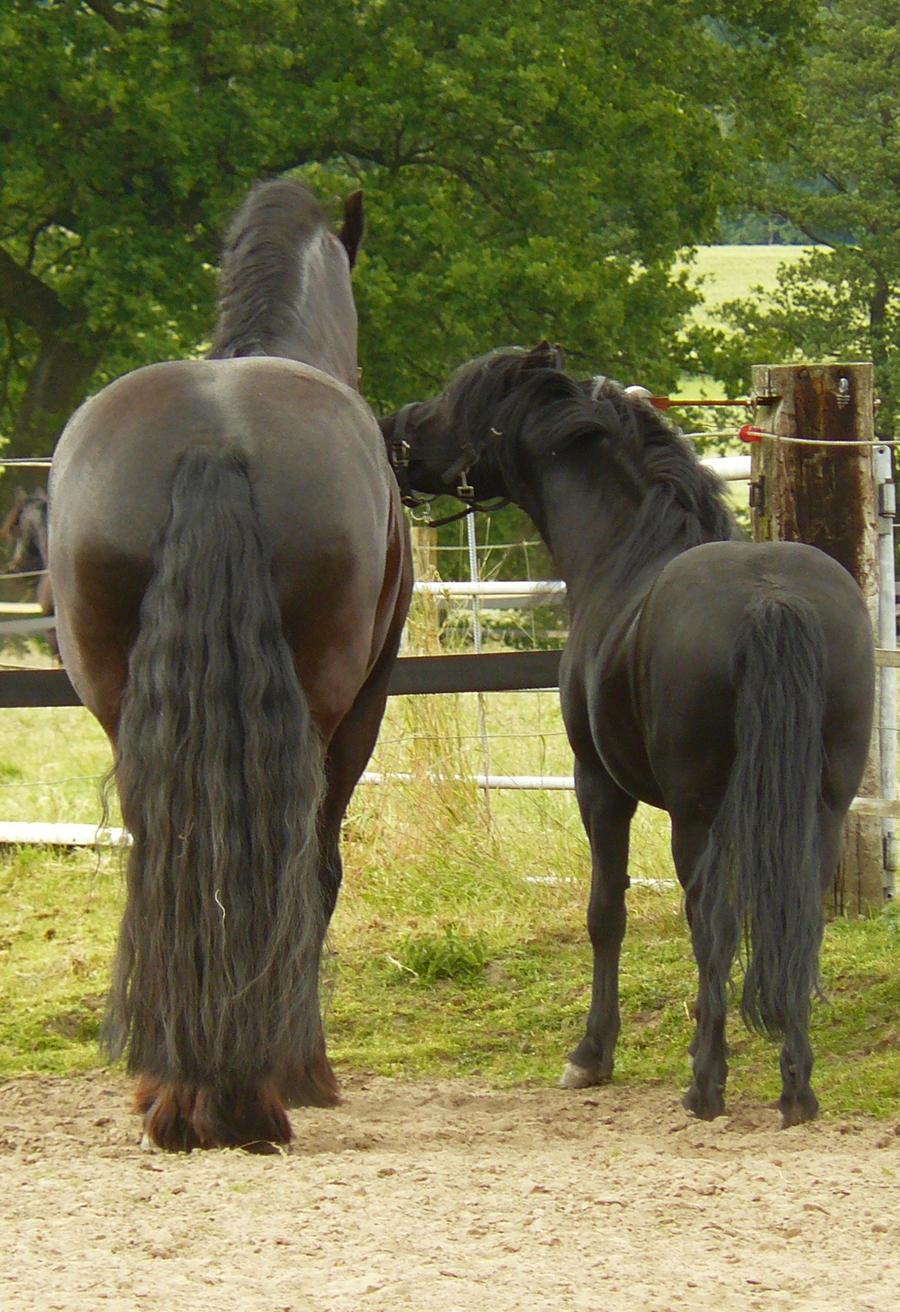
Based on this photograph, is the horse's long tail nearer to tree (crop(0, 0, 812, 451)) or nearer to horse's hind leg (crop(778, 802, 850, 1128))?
horse's hind leg (crop(778, 802, 850, 1128))

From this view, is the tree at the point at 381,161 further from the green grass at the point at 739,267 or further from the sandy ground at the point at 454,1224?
the green grass at the point at 739,267

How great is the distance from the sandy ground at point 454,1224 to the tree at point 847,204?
20096 mm

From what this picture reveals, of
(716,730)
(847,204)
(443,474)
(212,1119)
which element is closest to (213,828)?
(212,1119)

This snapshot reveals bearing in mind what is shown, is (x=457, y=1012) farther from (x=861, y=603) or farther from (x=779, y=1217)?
(x=779, y=1217)

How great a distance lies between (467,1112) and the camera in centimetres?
387

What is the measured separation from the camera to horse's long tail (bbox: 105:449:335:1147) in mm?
3021

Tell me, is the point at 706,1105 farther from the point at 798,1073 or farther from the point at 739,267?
the point at 739,267

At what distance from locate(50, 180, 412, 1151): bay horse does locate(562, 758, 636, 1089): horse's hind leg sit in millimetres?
1150

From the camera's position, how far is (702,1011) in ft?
12.2

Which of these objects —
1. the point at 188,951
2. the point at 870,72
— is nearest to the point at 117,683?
the point at 188,951

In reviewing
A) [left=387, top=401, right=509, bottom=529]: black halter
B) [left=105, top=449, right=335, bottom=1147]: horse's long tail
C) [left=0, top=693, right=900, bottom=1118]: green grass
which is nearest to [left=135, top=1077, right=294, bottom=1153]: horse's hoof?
[left=105, top=449, right=335, bottom=1147]: horse's long tail

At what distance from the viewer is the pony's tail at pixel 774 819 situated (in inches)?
136

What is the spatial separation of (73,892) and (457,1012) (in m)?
2.41

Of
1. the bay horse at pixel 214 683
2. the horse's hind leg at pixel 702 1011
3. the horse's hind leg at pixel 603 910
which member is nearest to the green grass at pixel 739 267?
the horse's hind leg at pixel 603 910
